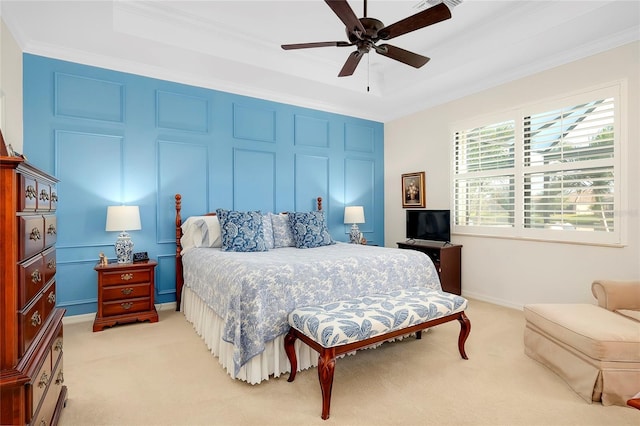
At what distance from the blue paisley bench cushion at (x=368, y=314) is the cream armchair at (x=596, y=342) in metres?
0.63

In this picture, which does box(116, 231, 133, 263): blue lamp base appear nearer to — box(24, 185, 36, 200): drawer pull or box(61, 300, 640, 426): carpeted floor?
box(61, 300, 640, 426): carpeted floor

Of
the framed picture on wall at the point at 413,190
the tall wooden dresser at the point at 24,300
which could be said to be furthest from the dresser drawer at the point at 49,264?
the framed picture on wall at the point at 413,190

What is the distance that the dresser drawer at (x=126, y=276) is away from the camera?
3.37 meters

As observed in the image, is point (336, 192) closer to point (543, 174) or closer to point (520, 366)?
point (543, 174)

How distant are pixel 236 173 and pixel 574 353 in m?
3.94

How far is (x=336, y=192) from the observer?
18.0 ft

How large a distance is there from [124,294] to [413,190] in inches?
167

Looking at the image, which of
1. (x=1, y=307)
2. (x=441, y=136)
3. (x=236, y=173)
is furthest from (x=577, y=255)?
(x=1, y=307)

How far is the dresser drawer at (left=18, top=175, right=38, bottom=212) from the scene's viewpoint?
4.33ft

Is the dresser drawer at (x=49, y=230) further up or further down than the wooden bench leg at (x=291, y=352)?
further up

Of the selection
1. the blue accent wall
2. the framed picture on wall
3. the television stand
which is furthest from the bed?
the framed picture on wall

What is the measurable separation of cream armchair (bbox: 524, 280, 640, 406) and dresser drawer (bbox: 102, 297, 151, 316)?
3.67 meters

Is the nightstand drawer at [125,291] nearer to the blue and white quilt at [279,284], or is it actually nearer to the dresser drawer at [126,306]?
the dresser drawer at [126,306]

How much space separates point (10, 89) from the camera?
3.05m
